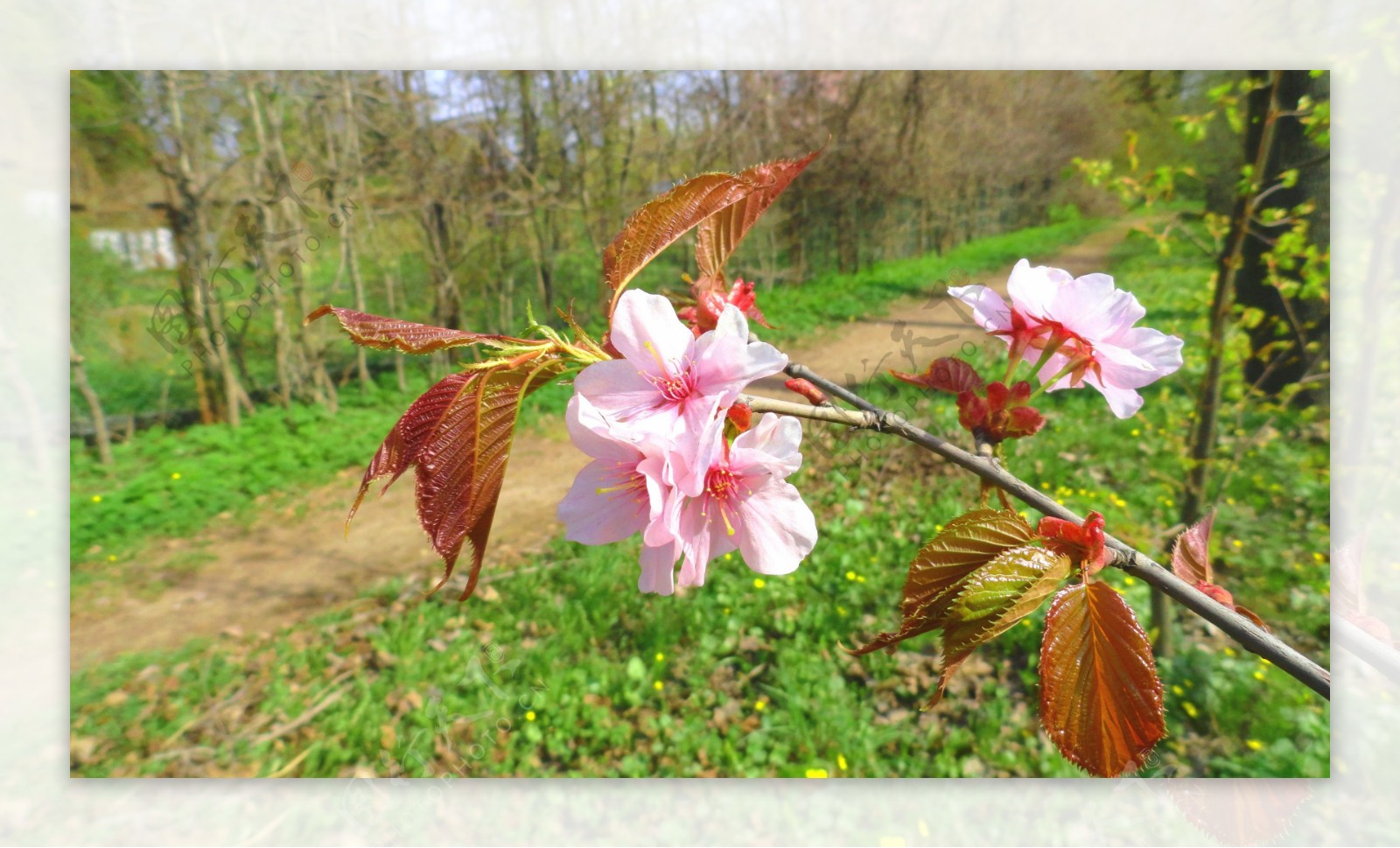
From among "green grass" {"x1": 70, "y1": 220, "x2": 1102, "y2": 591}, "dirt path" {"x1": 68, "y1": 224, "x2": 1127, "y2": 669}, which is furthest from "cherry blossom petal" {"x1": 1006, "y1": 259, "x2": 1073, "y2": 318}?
"green grass" {"x1": 70, "y1": 220, "x2": 1102, "y2": 591}

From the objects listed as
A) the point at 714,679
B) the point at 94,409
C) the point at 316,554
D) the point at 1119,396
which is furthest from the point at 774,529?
the point at 94,409

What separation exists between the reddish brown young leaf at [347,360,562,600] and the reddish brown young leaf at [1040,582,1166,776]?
262 millimetres

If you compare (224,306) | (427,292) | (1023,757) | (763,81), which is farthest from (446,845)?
(763,81)

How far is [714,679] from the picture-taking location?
165 centimetres

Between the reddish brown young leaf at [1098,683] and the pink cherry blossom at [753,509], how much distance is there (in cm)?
12

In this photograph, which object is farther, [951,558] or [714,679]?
[714,679]

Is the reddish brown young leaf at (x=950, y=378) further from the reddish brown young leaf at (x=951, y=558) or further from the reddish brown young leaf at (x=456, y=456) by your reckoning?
the reddish brown young leaf at (x=456, y=456)

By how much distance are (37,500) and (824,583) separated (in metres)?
2.18

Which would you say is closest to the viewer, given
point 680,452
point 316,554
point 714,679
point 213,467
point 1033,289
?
point 680,452

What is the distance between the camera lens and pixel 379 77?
260 cm

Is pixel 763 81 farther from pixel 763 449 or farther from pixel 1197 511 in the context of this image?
pixel 763 449

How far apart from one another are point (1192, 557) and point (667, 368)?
0.36m

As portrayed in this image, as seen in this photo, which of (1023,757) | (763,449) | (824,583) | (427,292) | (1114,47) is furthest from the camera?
(427,292)

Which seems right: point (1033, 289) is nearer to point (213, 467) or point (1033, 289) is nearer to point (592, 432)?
point (592, 432)
